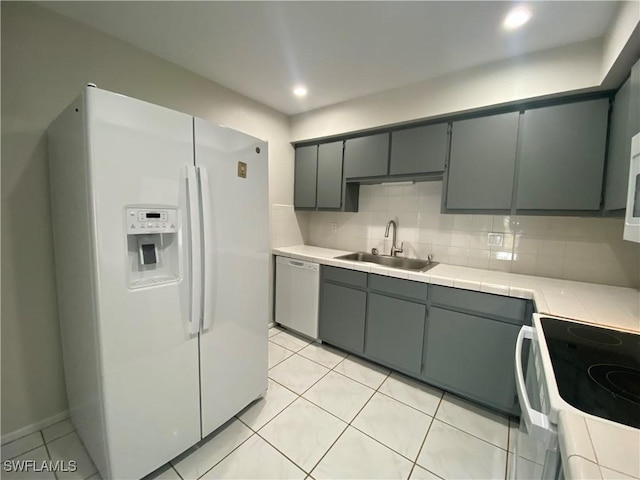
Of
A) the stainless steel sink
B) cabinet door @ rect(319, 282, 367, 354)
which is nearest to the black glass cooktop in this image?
the stainless steel sink

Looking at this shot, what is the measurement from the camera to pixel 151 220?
3.75ft

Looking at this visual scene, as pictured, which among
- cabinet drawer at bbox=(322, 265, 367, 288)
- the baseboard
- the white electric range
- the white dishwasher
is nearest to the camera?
the white electric range

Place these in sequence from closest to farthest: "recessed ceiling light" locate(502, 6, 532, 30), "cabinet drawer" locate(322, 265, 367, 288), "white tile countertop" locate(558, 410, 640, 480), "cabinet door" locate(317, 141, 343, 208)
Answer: "white tile countertop" locate(558, 410, 640, 480)
"recessed ceiling light" locate(502, 6, 532, 30)
"cabinet drawer" locate(322, 265, 367, 288)
"cabinet door" locate(317, 141, 343, 208)

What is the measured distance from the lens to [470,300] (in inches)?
67.3

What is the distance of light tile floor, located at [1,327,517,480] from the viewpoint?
135 cm

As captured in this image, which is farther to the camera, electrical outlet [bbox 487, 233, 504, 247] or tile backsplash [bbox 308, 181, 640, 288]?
electrical outlet [bbox 487, 233, 504, 247]

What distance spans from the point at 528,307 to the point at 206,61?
8.93 ft

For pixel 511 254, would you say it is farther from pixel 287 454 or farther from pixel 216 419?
pixel 216 419

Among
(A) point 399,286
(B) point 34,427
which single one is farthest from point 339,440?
(B) point 34,427

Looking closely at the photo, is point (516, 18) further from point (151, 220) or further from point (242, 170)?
point (151, 220)

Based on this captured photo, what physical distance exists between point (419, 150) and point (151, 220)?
1972 mm

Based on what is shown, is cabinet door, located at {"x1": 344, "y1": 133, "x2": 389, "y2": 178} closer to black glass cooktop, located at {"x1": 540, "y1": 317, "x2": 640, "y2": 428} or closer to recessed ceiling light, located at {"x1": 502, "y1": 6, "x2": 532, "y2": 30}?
recessed ceiling light, located at {"x1": 502, "y1": 6, "x2": 532, "y2": 30}

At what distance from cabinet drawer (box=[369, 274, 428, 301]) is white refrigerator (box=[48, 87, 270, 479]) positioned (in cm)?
103

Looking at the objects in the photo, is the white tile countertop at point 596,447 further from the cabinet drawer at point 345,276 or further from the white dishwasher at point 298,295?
the white dishwasher at point 298,295
